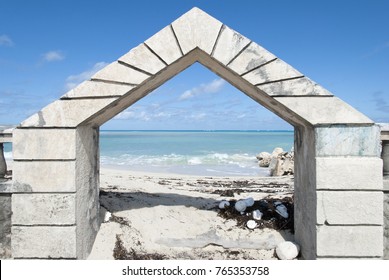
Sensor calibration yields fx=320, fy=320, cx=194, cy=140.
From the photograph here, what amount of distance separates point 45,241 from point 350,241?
11.8 feet

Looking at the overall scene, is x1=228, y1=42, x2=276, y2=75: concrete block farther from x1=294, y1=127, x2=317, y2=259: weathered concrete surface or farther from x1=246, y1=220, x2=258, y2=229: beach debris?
x1=246, y1=220, x2=258, y2=229: beach debris

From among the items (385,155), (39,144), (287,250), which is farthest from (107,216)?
(385,155)

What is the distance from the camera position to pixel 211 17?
3.82 m

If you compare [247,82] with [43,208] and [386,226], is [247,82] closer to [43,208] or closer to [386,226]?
[386,226]

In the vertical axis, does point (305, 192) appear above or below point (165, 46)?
below

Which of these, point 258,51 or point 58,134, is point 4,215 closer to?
point 58,134

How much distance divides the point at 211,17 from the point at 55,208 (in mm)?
2942

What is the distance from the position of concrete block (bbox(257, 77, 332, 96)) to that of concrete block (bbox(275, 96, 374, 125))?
0.06 metres

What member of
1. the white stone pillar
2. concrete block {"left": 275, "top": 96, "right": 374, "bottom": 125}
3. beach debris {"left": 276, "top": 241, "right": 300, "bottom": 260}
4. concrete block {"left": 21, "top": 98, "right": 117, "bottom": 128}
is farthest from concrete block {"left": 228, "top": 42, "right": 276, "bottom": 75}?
beach debris {"left": 276, "top": 241, "right": 300, "bottom": 260}

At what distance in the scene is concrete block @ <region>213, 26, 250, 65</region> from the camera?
375 cm

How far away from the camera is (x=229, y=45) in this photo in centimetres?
377

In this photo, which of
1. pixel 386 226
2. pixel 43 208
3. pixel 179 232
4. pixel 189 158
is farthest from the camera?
pixel 189 158

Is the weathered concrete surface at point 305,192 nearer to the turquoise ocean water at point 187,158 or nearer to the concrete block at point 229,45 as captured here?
the concrete block at point 229,45

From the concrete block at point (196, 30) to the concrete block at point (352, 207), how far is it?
7.30ft
